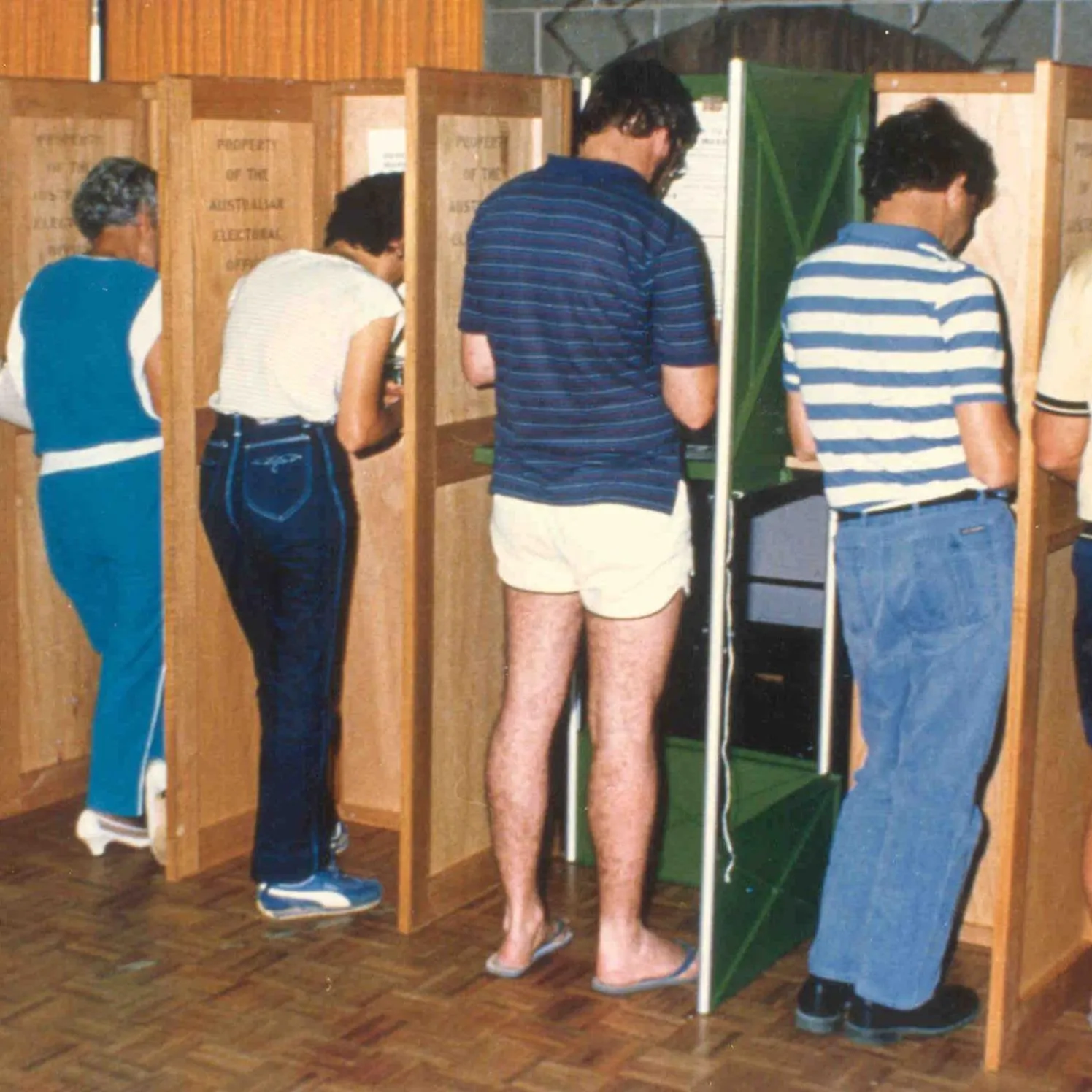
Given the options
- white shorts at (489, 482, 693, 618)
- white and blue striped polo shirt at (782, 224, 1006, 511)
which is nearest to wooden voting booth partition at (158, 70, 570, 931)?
white shorts at (489, 482, 693, 618)

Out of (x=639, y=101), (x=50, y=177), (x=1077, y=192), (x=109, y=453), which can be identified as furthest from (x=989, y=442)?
(x=50, y=177)

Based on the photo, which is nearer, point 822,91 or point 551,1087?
point 551,1087

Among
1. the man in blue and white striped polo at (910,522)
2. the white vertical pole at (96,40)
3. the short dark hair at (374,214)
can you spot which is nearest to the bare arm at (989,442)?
the man in blue and white striped polo at (910,522)

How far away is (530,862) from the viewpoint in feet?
11.3

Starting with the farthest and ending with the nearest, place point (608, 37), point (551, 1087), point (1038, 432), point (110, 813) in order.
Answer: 1. point (608, 37)
2. point (110, 813)
3. point (551, 1087)
4. point (1038, 432)

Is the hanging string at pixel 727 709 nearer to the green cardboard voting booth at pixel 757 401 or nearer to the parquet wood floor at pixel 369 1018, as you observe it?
the green cardboard voting booth at pixel 757 401

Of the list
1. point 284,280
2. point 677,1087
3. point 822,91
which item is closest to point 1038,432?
point 822,91

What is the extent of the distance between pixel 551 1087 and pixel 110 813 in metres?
1.49

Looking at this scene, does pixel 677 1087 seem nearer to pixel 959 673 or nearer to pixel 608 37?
pixel 959 673

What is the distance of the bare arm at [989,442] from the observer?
2854 mm

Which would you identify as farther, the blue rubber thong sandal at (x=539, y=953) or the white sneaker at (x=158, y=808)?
the white sneaker at (x=158, y=808)

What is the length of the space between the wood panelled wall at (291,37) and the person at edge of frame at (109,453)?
58.9 inches

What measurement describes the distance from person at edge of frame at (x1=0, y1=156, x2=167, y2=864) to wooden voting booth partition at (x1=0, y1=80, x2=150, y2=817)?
21 centimetres

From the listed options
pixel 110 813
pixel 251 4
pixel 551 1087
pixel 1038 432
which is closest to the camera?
pixel 1038 432
